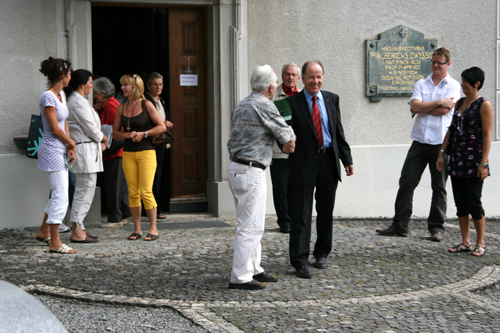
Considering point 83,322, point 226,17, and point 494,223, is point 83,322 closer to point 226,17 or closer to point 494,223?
point 226,17

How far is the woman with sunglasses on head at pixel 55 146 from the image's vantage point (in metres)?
6.17

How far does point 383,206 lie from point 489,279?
3.63 metres

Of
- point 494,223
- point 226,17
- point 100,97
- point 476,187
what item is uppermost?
point 226,17

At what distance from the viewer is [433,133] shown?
709 centimetres

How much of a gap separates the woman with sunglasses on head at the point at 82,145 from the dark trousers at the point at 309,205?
8.11 ft

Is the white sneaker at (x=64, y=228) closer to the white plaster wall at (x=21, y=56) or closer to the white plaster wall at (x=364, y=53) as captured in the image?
the white plaster wall at (x=21, y=56)

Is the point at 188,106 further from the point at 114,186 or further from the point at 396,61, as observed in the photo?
the point at 396,61

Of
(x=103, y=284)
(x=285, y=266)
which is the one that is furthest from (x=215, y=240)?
(x=103, y=284)

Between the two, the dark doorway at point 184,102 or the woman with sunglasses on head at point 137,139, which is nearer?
the woman with sunglasses on head at point 137,139

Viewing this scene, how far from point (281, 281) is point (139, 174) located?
7.76 ft

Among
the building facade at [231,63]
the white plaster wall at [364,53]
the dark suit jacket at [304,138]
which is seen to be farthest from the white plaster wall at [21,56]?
the dark suit jacket at [304,138]

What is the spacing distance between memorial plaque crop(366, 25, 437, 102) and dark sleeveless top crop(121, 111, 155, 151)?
3.59 meters

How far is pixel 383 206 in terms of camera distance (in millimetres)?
9008

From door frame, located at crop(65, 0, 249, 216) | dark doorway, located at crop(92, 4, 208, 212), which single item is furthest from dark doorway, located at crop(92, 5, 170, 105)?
door frame, located at crop(65, 0, 249, 216)
